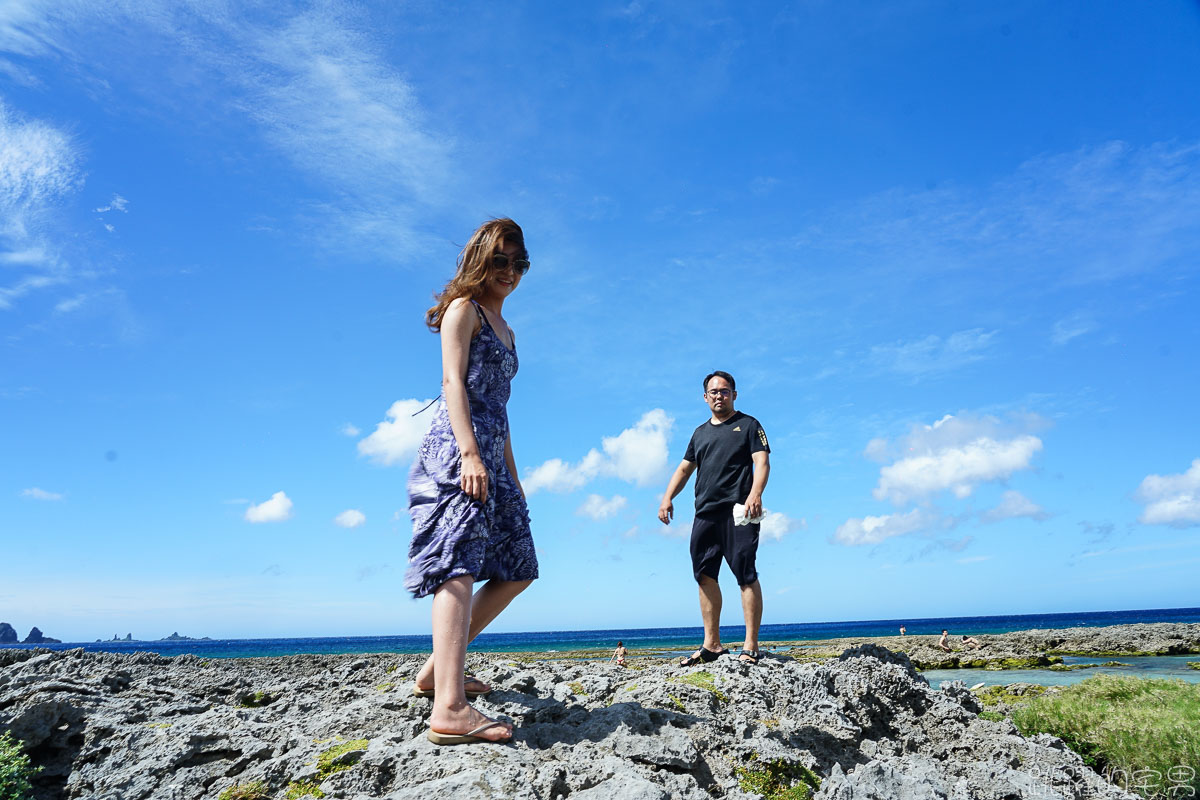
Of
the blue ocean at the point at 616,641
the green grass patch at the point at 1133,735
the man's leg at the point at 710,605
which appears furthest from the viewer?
the blue ocean at the point at 616,641

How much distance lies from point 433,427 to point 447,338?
0.48 meters

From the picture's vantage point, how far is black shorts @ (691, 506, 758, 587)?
5738mm

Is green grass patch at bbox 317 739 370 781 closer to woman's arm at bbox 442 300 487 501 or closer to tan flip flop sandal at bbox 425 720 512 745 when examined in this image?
tan flip flop sandal at bbox 425 720 512 745

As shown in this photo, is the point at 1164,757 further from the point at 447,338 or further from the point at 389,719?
the point at 447,338

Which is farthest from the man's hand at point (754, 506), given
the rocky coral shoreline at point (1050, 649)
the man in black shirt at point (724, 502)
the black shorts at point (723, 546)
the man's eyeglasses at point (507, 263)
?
the rocky coral shoreline at point (1050, 649)

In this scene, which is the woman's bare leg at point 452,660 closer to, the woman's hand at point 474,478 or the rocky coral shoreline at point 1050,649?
the woman's hand at point 474,478

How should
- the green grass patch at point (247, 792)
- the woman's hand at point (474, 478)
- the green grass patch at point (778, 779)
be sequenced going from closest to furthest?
→ the green grass patch at point (247, 792) → the green grass patch at point (778, 779) → the woman's hand at point (474, 478)

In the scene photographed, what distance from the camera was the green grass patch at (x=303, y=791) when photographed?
295 centimetres

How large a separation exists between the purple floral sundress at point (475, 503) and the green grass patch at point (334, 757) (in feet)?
2.47

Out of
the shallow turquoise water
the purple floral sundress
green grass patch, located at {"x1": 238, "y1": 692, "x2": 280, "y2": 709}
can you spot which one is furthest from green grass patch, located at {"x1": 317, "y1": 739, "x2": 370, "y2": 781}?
the shallow turquoise water

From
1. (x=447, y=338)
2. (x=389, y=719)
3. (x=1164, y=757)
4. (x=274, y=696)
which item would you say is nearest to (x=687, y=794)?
(x=389, y=719)

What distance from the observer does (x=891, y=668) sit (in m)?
4.72

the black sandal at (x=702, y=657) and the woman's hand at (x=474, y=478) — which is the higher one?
the woman's hand at (x=474, y=478)

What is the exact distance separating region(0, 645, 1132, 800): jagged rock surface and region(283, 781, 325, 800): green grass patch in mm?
30
